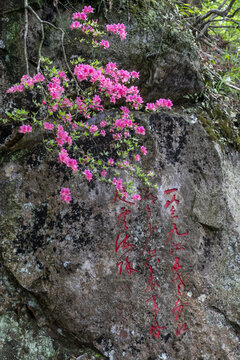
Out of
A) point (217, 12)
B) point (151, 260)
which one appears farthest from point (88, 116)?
point (217, 12)

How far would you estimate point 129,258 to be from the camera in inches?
115

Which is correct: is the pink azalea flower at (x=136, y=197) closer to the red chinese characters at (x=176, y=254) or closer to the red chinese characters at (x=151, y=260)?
the red chinese characters at (x=151, y=260)

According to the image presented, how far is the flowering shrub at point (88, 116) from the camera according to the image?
8.10ft

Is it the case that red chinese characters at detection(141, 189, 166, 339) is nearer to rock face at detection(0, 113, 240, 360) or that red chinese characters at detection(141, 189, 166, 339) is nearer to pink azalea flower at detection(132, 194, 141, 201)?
rock face at detection(0, 113, 240, 360)

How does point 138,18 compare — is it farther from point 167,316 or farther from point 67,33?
point 167,316

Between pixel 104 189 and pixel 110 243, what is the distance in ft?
1.77

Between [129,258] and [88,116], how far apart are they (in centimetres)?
143

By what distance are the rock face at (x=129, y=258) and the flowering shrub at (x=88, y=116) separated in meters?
0.21

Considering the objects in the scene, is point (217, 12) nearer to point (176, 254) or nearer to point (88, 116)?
point (88, 116)

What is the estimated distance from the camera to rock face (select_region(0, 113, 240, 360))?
8.91 ft

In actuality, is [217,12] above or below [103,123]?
above

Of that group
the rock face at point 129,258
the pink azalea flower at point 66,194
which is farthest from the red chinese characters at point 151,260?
the pink azalea flower at point 66,194

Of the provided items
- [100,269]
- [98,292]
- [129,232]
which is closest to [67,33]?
[129,232]

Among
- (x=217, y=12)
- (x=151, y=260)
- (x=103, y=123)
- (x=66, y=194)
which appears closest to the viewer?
(x=66, y=194)
